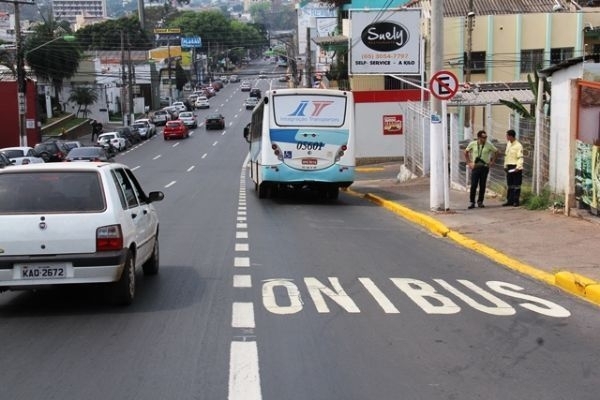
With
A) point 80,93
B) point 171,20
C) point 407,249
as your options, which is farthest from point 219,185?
point 171,20

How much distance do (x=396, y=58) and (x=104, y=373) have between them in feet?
94.6

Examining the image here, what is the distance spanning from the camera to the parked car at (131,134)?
6038 centimetres

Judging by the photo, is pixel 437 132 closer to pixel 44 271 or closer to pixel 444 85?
pixel 444 85

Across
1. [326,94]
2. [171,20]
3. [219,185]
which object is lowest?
[219,185]

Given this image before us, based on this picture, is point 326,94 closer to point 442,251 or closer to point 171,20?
point 442,251

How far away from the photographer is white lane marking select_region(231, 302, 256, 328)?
7473 millimetres

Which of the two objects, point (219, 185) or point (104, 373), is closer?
point (104, 373)

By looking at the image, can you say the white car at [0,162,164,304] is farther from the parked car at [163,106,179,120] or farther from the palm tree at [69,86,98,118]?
the parked car at [163,106,179,120]

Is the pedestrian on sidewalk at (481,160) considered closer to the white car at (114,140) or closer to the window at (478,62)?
the window at (478,62)

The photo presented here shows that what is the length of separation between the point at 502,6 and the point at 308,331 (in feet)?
140

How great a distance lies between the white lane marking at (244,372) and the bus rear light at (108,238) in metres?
1.88

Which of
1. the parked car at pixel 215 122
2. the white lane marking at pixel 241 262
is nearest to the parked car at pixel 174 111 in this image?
the parked car at pixel 215 122

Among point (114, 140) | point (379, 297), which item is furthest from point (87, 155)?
point (379, 297)

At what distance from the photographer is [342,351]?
21.6 ft
